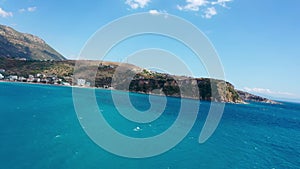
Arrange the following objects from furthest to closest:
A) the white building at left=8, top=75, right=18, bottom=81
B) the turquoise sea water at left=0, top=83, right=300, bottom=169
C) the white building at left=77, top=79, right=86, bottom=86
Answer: the white building at left=77, top=79, right=86, bottom=86
the white building at left=8, top=75, right=18, bottom=81
the turquoise sea water at left=0, top=83, right=300, bottom=169

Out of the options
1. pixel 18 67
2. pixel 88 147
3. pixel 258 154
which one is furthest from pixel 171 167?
pixel 18 67

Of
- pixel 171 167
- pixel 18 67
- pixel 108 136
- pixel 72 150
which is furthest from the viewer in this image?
pixel 18 67

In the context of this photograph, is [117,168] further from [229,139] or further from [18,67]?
[18,67]

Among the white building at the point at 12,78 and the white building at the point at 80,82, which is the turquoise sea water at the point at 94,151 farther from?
the white building at the point at 80,82

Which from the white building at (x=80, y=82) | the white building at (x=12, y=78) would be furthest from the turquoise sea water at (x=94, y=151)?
the white building at (x=80, y=82)

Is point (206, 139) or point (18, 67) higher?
point (18, 67)

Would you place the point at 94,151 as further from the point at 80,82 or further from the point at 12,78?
the point at 80,82

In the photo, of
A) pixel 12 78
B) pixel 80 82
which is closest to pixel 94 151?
pixel 12 78

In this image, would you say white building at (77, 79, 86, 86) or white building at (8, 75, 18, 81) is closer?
white building at (8, 75, 18, 81)

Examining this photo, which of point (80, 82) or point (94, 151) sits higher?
point (80, 82)

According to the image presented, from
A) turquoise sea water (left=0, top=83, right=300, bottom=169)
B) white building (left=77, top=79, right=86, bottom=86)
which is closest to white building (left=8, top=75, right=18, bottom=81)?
white building (left=77, top=79, right=86, bottom=86)

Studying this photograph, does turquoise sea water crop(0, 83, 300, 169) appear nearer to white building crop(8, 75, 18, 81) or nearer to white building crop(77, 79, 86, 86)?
white building crop(8, 75, 18, 81)
